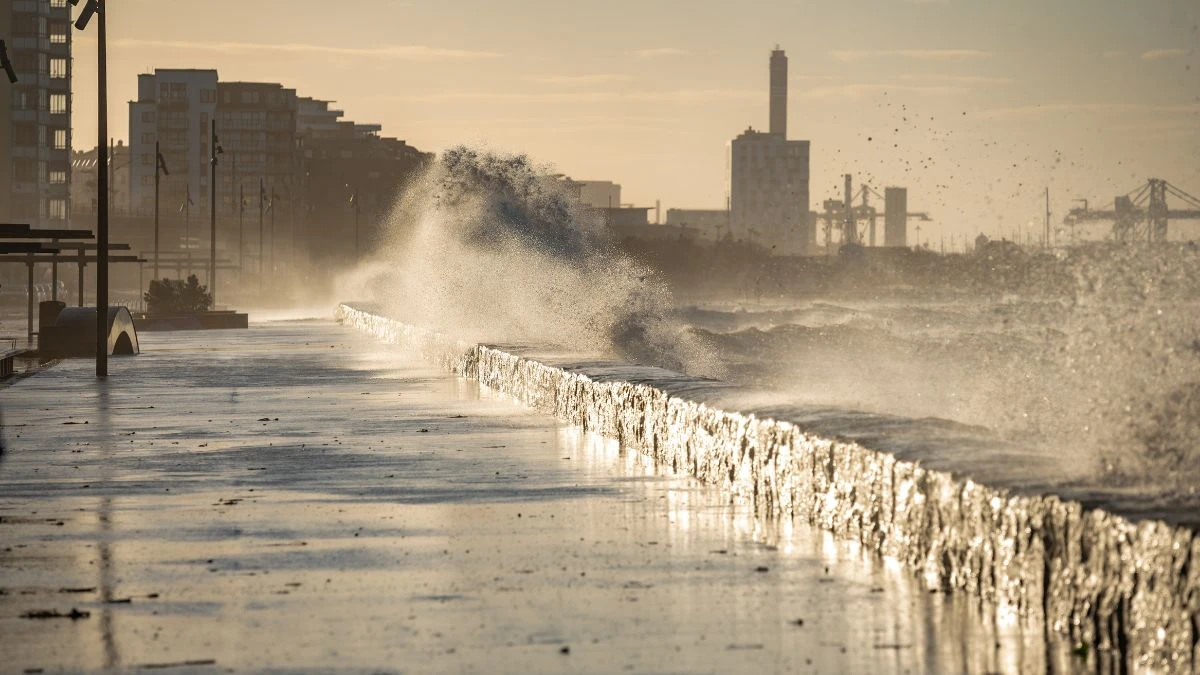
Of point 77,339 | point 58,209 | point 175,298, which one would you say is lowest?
point 77,339

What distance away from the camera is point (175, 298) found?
6359 cm

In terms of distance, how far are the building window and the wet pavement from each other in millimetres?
144463

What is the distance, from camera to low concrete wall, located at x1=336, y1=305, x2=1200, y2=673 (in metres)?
7.30

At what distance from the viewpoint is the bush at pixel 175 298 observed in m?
63.1

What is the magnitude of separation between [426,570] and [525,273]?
145 ft

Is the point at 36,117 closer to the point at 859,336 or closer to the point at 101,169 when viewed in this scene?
the point at 859,336

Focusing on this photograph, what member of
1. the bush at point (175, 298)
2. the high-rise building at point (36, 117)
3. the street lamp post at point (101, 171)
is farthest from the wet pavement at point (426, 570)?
the high-rise building at point (36, 117)

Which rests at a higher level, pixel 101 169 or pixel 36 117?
pixel 36 117

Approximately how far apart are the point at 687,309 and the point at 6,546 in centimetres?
13991

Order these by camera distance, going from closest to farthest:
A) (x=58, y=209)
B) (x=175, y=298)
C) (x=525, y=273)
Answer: (x=525, y=273)
(x=175, y=298)
(x=58, y=209)

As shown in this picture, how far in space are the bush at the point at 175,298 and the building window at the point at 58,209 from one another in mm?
97569

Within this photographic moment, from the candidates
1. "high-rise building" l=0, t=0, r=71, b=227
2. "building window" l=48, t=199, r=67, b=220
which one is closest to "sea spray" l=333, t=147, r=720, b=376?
"high-rise building" l=0, t=0, r=71, b=227

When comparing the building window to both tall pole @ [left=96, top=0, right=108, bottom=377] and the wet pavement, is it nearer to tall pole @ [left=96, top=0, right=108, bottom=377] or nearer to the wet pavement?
tall pole @ [left=96, top=0, right=108, bottom=377]

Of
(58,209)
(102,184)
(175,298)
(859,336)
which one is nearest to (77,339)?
(102,184)
